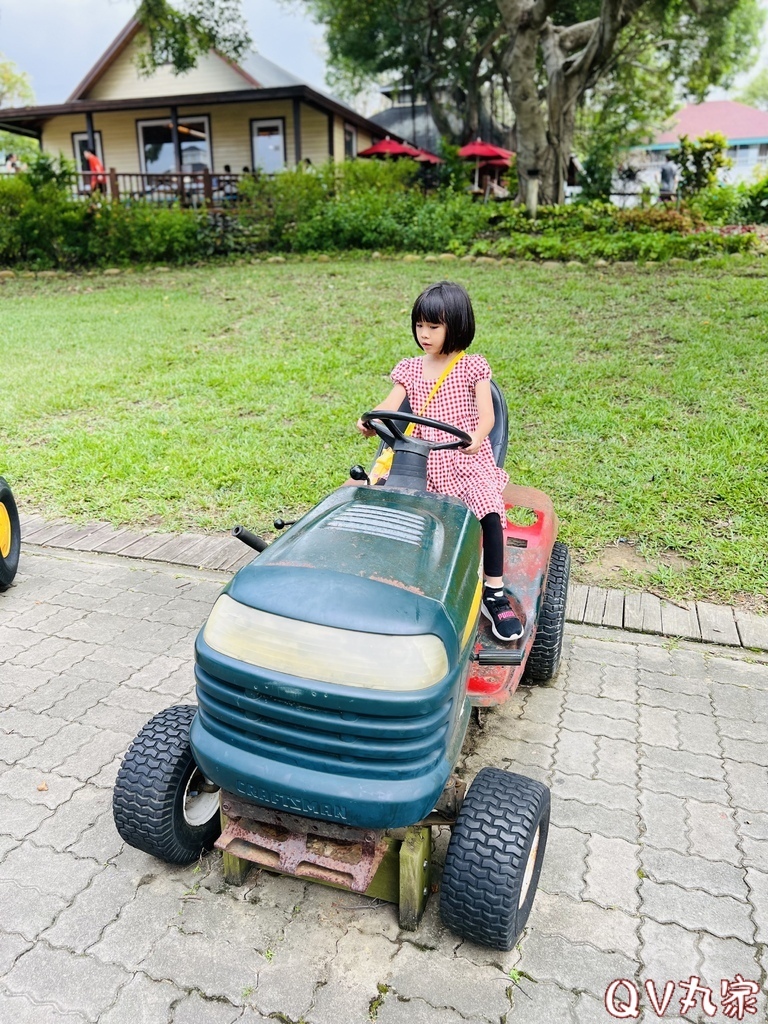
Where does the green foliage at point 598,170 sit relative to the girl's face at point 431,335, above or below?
above

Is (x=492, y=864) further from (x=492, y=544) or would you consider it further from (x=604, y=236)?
(x=604, y=236)

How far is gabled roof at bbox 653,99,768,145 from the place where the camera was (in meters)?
43.4

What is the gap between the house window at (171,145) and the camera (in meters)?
21.6

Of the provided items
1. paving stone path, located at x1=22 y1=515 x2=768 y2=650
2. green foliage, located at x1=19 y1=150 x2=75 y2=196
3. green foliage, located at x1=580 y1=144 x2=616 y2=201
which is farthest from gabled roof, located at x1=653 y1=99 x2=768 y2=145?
paving stone path, located at x1=22 y1=515 x2=768 y2=650

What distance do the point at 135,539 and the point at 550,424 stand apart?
299 centimetres

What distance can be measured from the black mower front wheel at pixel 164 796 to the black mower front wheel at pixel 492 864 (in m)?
0.72

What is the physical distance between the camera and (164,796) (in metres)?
2.04

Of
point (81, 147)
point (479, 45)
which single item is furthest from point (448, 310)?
point (479, 45)

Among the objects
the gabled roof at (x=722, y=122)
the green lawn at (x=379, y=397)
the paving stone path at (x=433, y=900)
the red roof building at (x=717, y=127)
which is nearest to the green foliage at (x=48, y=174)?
the green lawn at (x=379, y=397)

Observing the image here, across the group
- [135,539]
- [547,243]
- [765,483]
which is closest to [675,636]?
[765,483]

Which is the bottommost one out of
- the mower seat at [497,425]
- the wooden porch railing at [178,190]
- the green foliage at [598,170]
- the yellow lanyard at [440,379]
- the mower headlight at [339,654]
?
the mower headlight at [339,654]

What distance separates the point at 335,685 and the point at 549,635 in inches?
60.6

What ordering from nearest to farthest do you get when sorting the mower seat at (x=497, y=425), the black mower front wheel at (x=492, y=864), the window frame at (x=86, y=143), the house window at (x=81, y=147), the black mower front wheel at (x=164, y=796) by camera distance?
the black mower front wheel at (x=492, y=864) → the black mower front wheel at (x=164, y=796) → the mower seat at (x=497, y=425) → the window frame at (x=86, y=143) → the house window at (x=81, y=147)

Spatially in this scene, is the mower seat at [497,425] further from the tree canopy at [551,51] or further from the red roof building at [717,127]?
the red roof building at [717,127]
